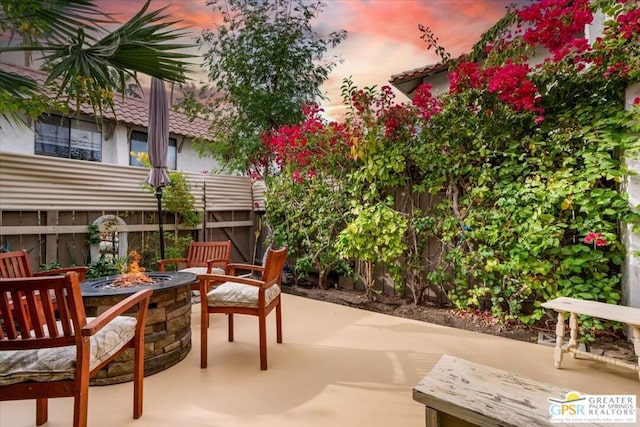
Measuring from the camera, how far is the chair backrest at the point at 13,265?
2175mm

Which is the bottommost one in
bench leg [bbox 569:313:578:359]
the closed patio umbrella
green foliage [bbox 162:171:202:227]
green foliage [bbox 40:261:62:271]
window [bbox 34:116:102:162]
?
bench leg [bbox 569:313:578:359]

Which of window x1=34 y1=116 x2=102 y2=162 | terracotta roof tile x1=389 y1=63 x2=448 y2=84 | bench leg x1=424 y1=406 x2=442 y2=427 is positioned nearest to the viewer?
bench leg x1=424 y1=406 x2=442 y2=427

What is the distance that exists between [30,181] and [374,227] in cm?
377

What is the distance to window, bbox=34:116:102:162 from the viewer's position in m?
5.87

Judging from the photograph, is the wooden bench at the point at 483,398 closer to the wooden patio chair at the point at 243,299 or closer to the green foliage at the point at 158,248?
the wooden patio chair at the point at 243,299

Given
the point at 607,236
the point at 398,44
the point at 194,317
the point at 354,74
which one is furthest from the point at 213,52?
the point at 607,236

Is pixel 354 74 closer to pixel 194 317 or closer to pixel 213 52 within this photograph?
pixel 213 52

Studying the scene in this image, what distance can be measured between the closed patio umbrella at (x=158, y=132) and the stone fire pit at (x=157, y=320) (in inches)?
62.3

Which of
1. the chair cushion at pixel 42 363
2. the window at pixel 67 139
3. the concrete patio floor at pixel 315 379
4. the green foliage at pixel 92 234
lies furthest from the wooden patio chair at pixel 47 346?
the window at pixel 67 139

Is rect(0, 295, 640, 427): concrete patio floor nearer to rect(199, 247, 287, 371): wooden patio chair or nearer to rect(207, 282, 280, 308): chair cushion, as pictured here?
rect(199, 247, 287, 371): wooden patio chair

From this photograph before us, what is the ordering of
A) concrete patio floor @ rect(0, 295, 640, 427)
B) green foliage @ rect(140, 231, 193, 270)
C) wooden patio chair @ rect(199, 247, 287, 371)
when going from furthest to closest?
green foliage @ rect(140, 231, 193, 270)
wooden patio chair @ rect(199, 247, 287, 371)
concrete patio floor @ rect(0, 295, 640, 427)

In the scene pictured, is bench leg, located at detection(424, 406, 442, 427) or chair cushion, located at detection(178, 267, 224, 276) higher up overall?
chair cushion, located at detection(178, 267, 224, 276)

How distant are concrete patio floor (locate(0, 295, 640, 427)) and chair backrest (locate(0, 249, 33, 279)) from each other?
845 mm

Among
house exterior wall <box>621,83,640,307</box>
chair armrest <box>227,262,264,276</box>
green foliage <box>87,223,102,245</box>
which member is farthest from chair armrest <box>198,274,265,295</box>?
house exterior wall <box>621,83,640,307</box>
